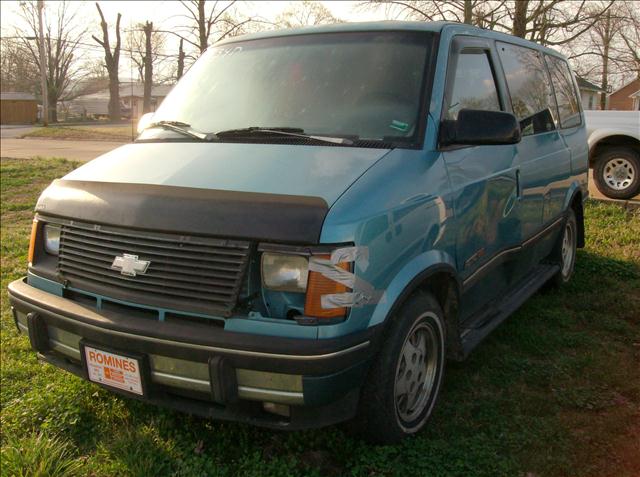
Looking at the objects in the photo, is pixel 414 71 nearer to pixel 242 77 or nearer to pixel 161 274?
pixel 242 77

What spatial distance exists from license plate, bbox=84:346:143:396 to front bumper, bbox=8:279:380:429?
0.15 feet

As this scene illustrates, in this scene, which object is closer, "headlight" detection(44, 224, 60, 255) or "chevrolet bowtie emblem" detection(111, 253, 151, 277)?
"chevrolet bowtie emblem" detection(111, 253, 151, 277)

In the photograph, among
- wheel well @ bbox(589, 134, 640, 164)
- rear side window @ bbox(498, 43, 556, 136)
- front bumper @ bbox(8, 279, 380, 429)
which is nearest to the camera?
front bumper @ bbox(8, 279, 380, 429)

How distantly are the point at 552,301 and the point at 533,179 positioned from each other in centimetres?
135

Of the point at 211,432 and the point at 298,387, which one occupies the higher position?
the point at 298,387

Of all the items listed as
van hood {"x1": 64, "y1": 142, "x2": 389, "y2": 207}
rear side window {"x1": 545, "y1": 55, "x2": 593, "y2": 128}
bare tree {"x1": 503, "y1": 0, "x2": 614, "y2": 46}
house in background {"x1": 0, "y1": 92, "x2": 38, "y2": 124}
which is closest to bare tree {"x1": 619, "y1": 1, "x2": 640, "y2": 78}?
bare tree {"x1": 503, "y1": 0, "x2": 614, "y2": 46}

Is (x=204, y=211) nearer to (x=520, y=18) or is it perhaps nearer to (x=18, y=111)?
(x=520, y=18)

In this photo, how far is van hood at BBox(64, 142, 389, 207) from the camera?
2535mm

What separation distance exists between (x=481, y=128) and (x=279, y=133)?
102cm

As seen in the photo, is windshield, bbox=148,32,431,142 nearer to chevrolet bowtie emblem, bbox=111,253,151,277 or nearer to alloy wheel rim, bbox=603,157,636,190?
chevrolet bowtie emblem, bbox=111,253,151,277

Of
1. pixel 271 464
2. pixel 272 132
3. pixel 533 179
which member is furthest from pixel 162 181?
pixel 533 179

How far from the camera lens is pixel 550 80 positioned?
4.84 m

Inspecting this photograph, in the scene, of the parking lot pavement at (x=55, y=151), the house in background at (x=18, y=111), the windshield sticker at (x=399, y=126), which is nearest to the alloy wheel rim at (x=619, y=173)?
the windshield sticker at (x=399, y=126)

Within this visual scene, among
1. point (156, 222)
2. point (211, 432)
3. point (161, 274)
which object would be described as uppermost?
point (156, 222)
